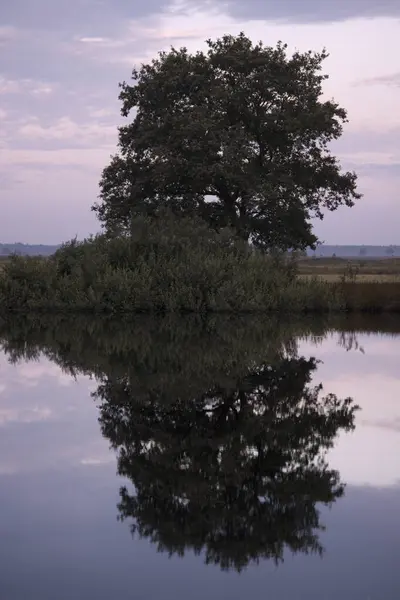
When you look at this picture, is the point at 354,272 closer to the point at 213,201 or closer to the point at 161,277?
the point at 213,201

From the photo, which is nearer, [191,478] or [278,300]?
[191,478]

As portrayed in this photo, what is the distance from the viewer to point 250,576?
18.3 feet

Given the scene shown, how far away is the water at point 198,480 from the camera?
5.58 metres

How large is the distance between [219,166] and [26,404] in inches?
887

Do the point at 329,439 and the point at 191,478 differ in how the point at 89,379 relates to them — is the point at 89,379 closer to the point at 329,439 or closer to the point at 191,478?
the point at 329,439

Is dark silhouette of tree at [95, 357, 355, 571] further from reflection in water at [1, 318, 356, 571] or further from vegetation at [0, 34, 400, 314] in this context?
vegetation at [0, 34, 400, 314]

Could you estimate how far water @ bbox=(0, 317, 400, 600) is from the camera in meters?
5.58

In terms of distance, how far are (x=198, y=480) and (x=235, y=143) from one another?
89.3 ft

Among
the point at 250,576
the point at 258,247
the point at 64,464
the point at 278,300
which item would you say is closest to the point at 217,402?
the point at 64,464

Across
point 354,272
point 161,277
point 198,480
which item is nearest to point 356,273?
point 354,272

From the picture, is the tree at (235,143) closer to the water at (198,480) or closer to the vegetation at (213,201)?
the vegetation at (213,201)

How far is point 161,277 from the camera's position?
3075 cm

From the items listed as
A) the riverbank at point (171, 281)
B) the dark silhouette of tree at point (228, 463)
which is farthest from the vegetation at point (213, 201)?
the dark silhouette of tree at point (228, 463)

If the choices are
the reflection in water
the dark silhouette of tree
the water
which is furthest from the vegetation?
the dark silhouette of tree
